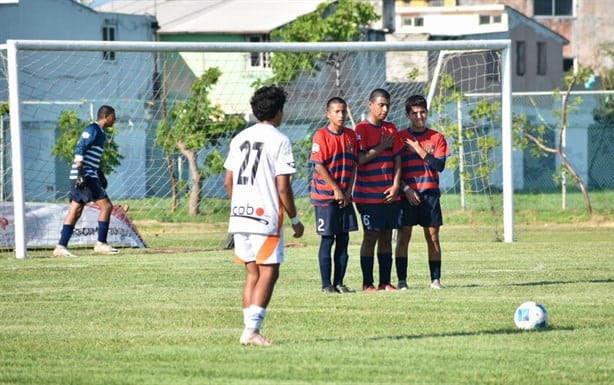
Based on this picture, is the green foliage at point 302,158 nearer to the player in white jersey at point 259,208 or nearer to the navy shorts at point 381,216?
the navy shorts at point 381,216

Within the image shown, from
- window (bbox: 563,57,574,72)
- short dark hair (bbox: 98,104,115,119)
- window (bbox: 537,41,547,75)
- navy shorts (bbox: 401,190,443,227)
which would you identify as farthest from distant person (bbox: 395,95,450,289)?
window (bbox: 563,57,574,72)

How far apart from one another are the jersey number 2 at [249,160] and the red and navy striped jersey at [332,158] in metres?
3.57

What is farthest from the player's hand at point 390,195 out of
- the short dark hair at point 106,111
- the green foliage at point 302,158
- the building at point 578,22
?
the building at point 578,22

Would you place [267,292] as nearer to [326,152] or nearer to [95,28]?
[326,152]

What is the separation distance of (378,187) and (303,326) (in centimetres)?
305

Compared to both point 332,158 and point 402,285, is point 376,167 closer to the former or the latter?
point 332,158

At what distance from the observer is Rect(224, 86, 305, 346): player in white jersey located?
939 centimetres

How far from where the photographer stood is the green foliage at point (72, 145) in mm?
27344

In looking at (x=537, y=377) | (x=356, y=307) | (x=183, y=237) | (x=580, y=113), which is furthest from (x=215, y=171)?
(x=580, y=113)

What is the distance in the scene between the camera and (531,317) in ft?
33.6

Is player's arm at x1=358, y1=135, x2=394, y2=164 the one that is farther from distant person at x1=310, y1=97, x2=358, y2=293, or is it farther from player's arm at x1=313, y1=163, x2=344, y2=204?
player's arm at x1=313, y1=163, x2=344, y2=204

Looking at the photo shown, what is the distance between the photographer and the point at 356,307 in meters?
11.7

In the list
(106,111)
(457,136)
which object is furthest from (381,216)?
(457,136)

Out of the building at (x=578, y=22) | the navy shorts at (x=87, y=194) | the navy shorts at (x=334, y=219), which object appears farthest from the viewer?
the building at (x=578, y=22)
